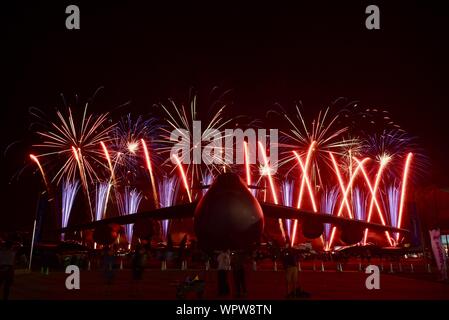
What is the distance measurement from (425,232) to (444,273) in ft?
47.9

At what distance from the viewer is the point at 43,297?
13891 mm

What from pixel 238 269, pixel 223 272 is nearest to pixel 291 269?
pixel 238 269

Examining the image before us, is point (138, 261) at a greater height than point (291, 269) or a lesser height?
lesser

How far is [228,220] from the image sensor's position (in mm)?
14016

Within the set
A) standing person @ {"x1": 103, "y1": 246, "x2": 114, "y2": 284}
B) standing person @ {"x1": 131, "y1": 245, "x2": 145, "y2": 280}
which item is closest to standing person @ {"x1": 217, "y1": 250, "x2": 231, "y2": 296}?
standing person @ {"x1": 103, "y1": 246, "x2": 114, "y2": 284}

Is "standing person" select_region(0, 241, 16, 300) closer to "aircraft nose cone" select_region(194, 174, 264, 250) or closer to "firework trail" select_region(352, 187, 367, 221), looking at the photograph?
"aircraft nose cone" select_region(194, 174, 264, 250)

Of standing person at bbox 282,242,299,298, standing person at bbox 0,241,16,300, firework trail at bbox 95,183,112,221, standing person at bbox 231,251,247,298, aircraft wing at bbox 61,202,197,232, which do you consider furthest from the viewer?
firework trail at bbox 95,183,112,221

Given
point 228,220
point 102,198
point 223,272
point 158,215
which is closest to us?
point 228,220

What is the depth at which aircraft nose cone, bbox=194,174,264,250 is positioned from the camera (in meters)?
14.0

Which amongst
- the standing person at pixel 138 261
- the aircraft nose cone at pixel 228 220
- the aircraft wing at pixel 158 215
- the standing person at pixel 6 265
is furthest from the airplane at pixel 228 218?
the standing person at pixel 138 261

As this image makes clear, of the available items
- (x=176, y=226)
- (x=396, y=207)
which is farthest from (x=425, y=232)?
(x=176, y=226)

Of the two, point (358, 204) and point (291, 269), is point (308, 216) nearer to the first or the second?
point (291, 269)

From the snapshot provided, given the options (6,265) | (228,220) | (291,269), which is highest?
(228,220)
